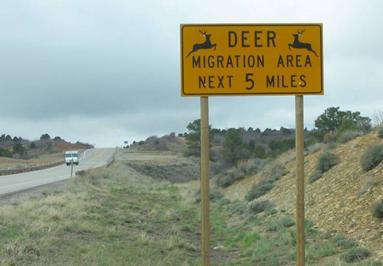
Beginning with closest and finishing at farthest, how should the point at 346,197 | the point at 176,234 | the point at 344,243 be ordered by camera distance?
the point at 344,243 → the point at 346,197 → the point at 176,234

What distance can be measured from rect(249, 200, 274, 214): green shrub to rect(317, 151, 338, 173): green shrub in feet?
7.86

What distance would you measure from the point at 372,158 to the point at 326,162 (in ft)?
18.6

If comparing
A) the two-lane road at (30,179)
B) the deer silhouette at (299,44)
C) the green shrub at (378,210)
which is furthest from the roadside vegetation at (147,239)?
the two-lane road at (30,179)

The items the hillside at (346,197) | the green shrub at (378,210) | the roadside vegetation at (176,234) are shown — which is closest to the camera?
the roadside vegetation at (176,234)

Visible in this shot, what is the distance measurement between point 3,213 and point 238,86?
1440 centimetres

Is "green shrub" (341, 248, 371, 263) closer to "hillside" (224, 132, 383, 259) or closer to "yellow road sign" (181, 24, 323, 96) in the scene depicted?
"hillside" (224, 132, 383, 259)

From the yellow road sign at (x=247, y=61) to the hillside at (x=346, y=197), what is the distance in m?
6.05

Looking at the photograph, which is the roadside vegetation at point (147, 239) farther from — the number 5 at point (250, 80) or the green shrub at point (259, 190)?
the number 5 at point (250, 80)

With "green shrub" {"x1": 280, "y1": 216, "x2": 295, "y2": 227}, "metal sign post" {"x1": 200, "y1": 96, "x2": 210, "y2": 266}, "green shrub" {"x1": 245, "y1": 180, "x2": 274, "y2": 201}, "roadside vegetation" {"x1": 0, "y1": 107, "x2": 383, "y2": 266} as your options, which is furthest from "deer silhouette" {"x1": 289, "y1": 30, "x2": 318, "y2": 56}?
"green shrub" {"x1": 245, "y1": 180, "x2": 274, "y2": 201}

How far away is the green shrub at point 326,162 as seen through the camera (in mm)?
25344

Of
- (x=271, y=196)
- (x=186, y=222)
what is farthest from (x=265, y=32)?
(x=271, y=196)

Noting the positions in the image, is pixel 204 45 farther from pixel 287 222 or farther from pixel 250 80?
pixel 287 222

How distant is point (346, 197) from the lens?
18.6 meters

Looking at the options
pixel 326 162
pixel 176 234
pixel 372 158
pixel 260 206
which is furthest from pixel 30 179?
pixel 372 158
